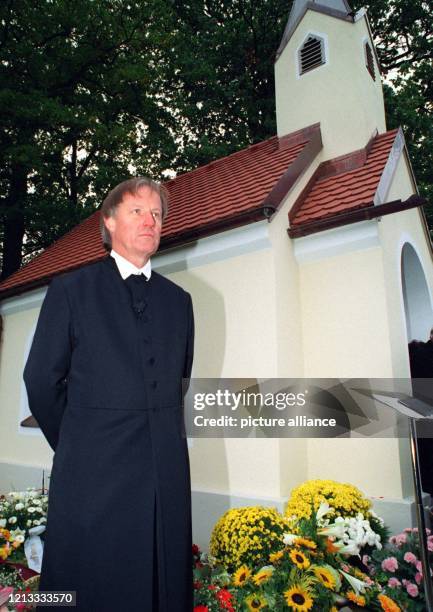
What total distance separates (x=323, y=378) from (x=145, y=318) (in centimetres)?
400

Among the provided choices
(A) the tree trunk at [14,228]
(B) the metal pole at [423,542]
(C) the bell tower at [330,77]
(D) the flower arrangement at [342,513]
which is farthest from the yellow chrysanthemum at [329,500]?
(A) the tree trunk at [14,228]

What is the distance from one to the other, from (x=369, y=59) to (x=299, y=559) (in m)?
8.87

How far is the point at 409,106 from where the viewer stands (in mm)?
12922

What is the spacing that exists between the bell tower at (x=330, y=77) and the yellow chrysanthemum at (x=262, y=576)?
21.6 ft

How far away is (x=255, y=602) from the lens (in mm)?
3025

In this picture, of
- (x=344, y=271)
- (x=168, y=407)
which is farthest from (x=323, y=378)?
(x=168, y=407)

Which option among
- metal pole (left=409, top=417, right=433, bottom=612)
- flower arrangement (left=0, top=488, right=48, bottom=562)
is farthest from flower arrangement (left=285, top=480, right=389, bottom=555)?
flower arrangement (left=0, top=488, right=48, bottom=562)

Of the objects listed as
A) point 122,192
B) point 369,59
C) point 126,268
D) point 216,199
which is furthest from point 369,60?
point 126,268

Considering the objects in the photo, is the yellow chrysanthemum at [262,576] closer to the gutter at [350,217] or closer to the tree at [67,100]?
the gutter at [350,217]

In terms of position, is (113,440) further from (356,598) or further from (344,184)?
(344,184)

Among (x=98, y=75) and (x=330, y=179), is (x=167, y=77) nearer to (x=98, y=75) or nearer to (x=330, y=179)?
(x=98, y=75)

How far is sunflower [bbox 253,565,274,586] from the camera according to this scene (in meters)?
3.21

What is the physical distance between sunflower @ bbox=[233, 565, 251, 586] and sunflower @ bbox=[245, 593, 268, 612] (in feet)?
0.78

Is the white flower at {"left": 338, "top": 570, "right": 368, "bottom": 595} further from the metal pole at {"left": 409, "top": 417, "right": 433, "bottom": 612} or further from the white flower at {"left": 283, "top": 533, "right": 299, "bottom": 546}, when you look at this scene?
the metal pole at {"left": 409, "top": 417, "right": 433, "bottom": 612}
